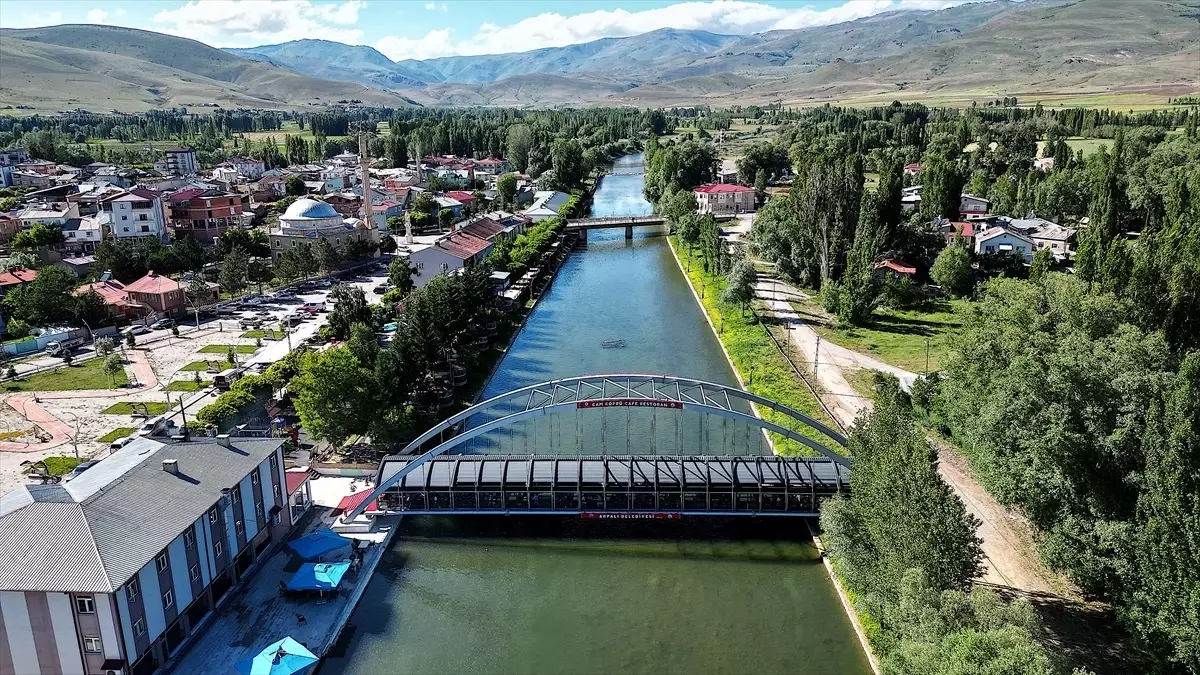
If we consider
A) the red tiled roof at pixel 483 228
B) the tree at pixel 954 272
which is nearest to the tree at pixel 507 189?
the red tiled roof at pixel 483 228

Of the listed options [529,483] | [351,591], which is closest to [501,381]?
[529,483]

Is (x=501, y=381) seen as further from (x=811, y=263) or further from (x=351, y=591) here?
(x=811, y=263)

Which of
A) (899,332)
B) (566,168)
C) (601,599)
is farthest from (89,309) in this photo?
(566,168)

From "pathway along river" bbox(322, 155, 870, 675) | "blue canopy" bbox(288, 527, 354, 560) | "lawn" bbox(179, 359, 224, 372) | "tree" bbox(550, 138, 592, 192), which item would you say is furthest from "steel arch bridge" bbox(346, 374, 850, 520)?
"tree" bbox(550, 138, 592, 192)

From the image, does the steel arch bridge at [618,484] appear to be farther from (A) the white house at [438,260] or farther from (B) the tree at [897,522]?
(A) the white house at [438,260]

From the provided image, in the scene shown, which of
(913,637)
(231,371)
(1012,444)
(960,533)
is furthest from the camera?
(231,371)

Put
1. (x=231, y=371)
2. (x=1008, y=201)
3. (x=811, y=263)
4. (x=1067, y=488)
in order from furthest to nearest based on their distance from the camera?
1. (x=1008, y=201)
2. (x=811, y=263)
3. (x=231, y=371)
4. (x=1067, y=488)
